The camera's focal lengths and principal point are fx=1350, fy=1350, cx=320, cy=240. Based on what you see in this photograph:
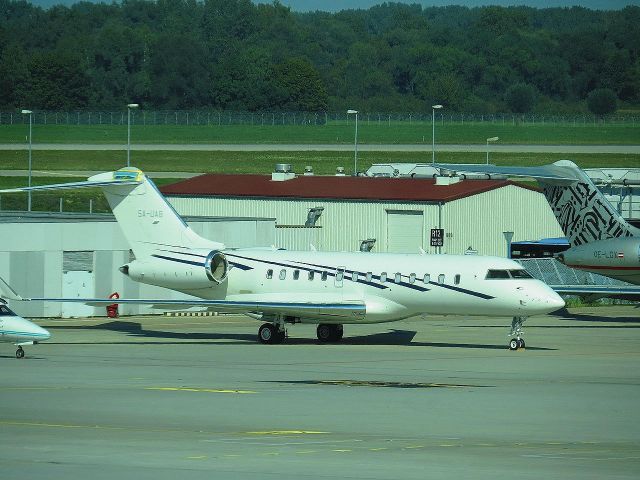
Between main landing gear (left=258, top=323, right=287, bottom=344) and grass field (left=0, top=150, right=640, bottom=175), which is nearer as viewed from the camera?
main landing gear (left=258, top=323, right=287, bottom=344)

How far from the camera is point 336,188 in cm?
6744

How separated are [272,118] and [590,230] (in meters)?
100

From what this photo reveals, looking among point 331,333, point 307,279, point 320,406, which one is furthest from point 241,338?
point 320,406

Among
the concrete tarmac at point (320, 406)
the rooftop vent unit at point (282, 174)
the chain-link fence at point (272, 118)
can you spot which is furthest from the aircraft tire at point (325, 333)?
the chain-link fence at point (272, 118)

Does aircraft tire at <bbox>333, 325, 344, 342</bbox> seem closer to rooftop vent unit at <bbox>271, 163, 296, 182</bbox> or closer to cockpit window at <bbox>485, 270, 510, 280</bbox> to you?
cockpit window at <bbox>485, 270, 510, 280</bbox>

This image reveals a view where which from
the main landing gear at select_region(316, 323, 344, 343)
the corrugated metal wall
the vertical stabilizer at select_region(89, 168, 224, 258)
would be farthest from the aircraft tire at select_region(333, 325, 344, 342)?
the corrugated metal wall

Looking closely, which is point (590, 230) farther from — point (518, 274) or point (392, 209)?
point (392, 209)

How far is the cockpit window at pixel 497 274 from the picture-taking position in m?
40.2

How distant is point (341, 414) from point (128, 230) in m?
19.4

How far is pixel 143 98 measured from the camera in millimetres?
166500

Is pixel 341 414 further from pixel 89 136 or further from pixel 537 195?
pixel 89 136

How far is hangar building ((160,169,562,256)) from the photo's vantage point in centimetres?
6412

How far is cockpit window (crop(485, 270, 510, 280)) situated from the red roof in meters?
22.9

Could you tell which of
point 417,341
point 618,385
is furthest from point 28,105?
point 618,385
